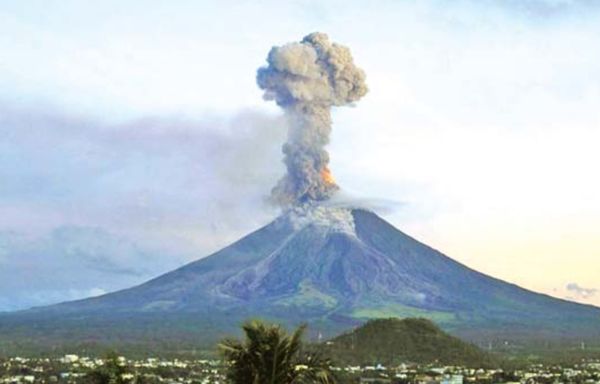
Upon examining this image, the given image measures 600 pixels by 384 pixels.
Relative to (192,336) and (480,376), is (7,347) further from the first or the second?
(480,376)

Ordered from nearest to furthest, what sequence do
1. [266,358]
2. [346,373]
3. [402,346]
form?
[266,358], [346,373], [402,346]

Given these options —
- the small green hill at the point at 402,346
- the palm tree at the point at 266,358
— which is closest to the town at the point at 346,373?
the small green hill at the point at 402,346

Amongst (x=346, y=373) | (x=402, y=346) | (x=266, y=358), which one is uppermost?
(x=402, y=346)

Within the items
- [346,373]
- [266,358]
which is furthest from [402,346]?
[266,358]

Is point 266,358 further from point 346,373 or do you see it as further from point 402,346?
point 402,346

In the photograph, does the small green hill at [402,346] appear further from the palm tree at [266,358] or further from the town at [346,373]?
the palm tree at [266,358]

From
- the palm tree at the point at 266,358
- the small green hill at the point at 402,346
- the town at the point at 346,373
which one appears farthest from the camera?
the small green hill at the point at 402,346

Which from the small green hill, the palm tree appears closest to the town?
the small green hill
